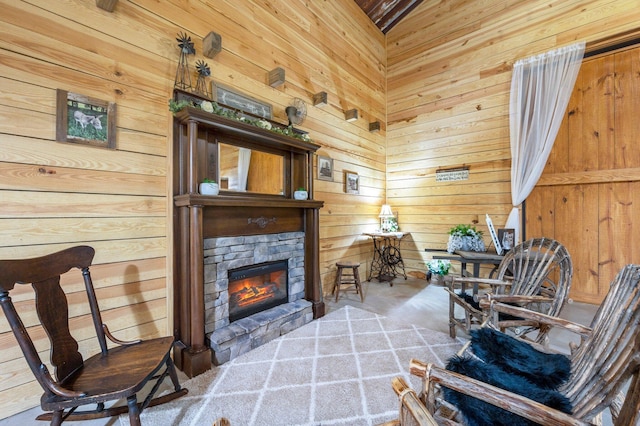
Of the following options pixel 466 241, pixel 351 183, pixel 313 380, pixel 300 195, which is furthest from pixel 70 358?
pixel 466 241

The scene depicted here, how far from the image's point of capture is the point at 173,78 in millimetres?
2205

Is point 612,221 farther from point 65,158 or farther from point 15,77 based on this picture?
point 15,77

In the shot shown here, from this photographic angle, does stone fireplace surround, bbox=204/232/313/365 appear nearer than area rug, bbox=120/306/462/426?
No

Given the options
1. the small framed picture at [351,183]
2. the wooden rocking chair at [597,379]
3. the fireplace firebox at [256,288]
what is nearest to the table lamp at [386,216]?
the small framed picture at [351,183]

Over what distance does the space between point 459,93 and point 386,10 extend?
2008 mm

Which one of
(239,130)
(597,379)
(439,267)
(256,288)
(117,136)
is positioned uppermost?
(239,130)

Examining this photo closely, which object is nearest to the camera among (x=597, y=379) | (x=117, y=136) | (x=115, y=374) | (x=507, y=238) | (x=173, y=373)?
(x=597, y=379)

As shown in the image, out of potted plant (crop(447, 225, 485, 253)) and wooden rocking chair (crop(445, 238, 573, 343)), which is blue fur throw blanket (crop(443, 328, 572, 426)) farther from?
potted plant (crop(447, 225, 485, 253))

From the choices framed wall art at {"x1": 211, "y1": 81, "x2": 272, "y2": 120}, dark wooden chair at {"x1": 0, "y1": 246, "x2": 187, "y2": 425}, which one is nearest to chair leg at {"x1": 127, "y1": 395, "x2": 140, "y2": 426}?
dark wooden chair at {"x1": 0, "y1": 246, "x2": 187, "y2": 425}

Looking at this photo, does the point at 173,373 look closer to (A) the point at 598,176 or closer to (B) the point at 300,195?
(B) the point at 300,195

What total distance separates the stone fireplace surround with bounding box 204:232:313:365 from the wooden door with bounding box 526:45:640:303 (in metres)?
3.49

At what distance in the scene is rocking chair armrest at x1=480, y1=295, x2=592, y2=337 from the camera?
1.34m

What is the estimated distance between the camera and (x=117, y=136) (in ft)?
6.25

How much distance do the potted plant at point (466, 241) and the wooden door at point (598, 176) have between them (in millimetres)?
844
